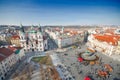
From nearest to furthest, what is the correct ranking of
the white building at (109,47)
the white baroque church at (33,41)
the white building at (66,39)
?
the white building at (109,47)
the white baroque church at (33,41)
the white building at (66,39)

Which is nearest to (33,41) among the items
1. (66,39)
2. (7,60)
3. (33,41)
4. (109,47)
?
(33,41)

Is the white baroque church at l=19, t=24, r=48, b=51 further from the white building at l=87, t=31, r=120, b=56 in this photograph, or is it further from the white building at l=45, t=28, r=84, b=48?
the white building at l=87, t=31, r=120, b=56

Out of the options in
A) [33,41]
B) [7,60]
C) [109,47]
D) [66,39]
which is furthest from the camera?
[66,39]

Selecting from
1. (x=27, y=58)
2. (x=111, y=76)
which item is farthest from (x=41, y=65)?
→ (x=111, y=76)

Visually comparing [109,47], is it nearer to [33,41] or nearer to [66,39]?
[66,39]

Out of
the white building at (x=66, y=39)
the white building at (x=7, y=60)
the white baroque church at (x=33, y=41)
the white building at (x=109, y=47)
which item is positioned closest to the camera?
the white building at (x=7, y=60)

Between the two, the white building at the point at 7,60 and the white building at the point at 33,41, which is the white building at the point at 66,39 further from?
the white building at the point at 7,60

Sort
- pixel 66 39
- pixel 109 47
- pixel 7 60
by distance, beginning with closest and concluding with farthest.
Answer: pixel 7 60 → pixel 109 47 → pixel 66 39

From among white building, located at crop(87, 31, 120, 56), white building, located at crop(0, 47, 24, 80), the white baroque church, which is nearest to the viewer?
white building, located at crop(0, 47, 24, 80)

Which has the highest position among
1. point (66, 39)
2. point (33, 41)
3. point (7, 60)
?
point (33, 41)

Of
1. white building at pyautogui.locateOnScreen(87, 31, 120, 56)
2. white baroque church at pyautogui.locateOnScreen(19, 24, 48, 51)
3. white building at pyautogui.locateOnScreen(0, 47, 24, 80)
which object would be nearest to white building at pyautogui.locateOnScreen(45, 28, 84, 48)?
white baroque church at pyautogui.locateOnScreen(19, 24, 48, 51)

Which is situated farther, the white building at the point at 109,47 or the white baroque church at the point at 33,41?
the white baroque church at the point at 33,41

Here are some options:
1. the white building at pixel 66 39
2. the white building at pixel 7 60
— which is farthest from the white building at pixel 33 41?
the white building at pixel 66 39
